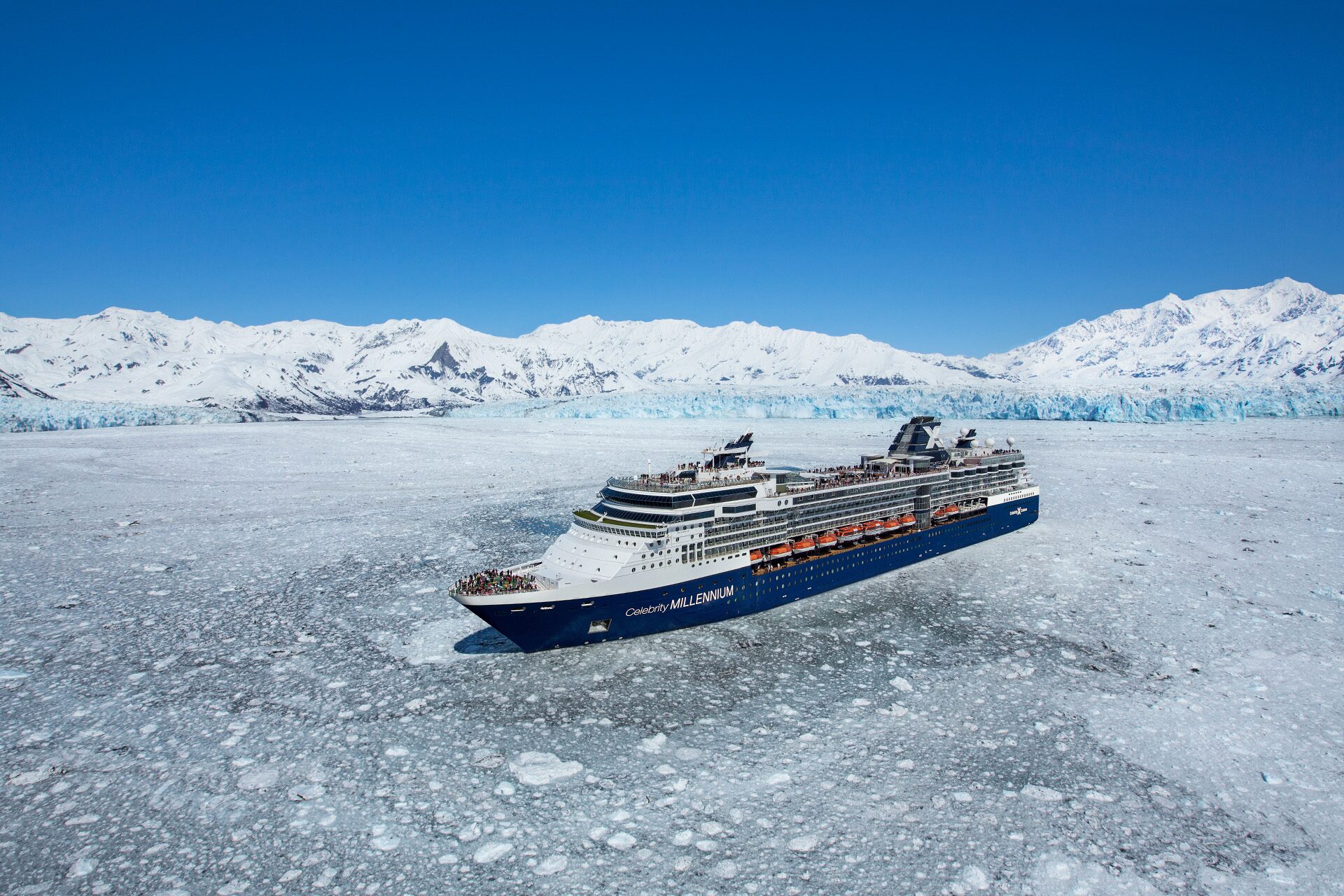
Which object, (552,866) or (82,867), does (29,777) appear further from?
(552,866)

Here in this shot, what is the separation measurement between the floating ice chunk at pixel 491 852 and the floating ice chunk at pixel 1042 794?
634cm

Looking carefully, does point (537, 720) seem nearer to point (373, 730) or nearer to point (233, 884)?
point (373, 730)

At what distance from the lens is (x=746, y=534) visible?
581 inches

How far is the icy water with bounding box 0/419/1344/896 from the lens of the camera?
23.5ft

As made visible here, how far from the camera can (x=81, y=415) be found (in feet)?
248

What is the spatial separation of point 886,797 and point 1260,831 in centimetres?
Answer: 416

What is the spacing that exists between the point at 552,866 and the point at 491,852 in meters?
0.75

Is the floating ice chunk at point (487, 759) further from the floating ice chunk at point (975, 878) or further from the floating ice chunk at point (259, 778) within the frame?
the floating ice chunk at point (975, 878)

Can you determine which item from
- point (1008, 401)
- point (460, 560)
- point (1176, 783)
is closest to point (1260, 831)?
point (1176, 783)

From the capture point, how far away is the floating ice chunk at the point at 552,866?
7000mm

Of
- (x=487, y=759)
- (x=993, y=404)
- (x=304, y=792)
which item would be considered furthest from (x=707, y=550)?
(x=993, y=404)

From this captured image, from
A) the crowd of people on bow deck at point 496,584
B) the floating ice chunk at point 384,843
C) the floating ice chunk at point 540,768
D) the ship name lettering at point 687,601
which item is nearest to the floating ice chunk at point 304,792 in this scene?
the floating ice chunk at point 384,843

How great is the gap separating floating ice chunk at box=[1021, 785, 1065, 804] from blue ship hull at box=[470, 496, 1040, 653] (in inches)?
264

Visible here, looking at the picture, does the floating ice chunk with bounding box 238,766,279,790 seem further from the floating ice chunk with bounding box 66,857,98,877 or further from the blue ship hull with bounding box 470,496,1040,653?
the blue ship hull with bounding box 470,496,1040,653
